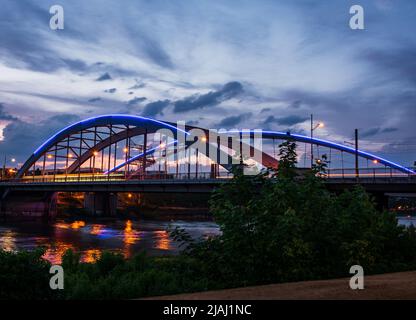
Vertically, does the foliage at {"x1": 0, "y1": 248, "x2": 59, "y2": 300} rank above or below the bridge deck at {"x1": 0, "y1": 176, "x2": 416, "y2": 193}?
below

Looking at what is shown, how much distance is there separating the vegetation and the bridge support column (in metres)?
87.0

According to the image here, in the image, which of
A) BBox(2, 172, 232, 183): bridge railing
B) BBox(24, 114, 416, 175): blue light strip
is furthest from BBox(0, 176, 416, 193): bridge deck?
BBox(24, 114, 416, 175): blue light strip

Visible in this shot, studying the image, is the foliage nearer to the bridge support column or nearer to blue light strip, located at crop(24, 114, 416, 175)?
blue light strip, located at crop(24, 114, 416, 175)

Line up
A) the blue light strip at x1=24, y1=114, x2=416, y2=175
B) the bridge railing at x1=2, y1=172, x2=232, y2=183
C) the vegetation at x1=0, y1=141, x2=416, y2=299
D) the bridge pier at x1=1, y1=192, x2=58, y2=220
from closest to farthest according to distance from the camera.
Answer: the vegetation at x1=0, y1=141, x2=416, y2=299
the bridge railing at x1=2, y1=172, x2=232, y2=183
the blue light strip at x1=24, y1=114, x2=416, y2=175
the bridge pier at x1=1, y1=192, x2=58, y2=220

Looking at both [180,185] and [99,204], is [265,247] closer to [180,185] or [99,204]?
[180,185]

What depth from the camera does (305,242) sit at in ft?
47.4

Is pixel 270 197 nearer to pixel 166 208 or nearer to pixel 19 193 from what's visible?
pixel 19 193

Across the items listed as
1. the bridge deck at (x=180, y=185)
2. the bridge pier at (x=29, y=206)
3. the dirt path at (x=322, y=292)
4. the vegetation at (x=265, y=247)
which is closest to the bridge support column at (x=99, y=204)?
the bridge pier at (x=29, y=206)

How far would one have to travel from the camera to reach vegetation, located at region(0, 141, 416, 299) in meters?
12.8

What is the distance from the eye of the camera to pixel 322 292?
10.8 m

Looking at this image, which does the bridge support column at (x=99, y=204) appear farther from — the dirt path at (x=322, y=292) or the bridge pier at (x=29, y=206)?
the dirt path at (x=322, y=292)
